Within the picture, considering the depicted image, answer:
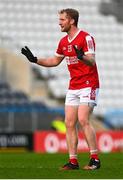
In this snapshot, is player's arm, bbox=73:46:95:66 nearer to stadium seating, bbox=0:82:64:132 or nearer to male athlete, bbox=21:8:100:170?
male athlete, bbox=21:8:100:170

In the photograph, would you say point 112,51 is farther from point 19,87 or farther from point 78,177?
point 78,177

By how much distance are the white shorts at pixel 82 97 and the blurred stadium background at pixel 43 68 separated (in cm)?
1036

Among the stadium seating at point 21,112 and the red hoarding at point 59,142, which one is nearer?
the red hoarding at point 59,142

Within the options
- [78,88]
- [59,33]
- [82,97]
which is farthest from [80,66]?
[59,33]

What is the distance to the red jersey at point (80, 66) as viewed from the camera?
8.13 m

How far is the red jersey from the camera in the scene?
26.7 ft

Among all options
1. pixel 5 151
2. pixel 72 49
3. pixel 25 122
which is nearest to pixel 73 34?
pixel 72 49

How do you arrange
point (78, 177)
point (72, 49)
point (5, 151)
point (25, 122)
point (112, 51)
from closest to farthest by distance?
point (78, 177) → point (72, 49) → point (5, 151) → point (25, 122) → point (112, 51)

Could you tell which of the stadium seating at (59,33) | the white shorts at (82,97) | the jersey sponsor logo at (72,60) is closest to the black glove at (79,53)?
the jersey sponsor logo at (72,60)

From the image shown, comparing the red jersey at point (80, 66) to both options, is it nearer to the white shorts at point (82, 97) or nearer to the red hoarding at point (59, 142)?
the white shorts at point (82, 97)

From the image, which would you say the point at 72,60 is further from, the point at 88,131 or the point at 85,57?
the point at 88,131

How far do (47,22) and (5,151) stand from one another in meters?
9.43

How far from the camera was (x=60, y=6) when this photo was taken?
27.3 meters

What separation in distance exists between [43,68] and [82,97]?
51.8 feet
